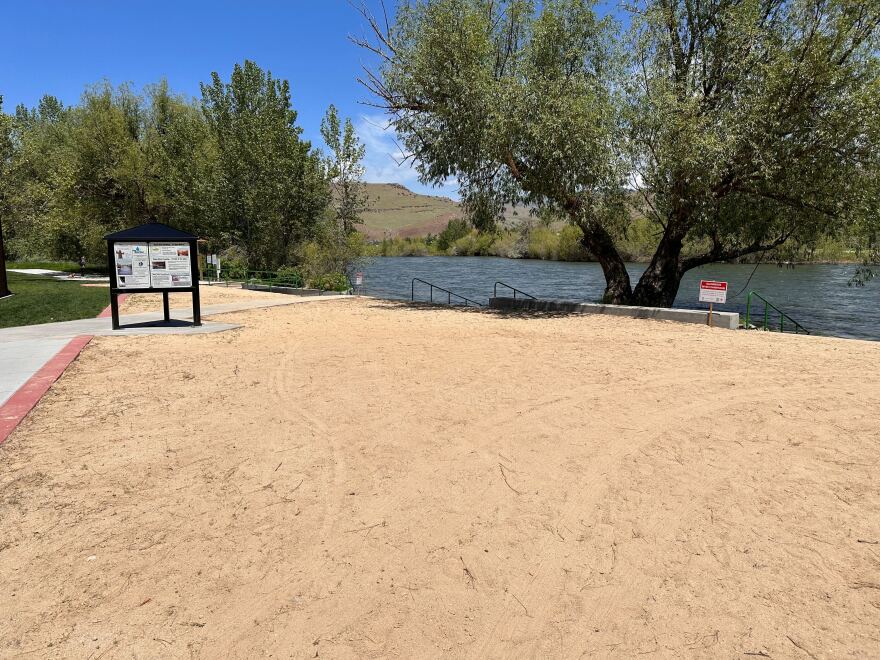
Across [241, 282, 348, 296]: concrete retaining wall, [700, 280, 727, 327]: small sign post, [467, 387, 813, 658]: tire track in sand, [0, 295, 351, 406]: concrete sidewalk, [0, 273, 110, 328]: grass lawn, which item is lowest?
[467, 387, 813, 658]: tire track in sand

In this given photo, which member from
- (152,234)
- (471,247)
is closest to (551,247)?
(471,247)

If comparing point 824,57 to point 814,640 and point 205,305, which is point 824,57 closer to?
point 814,640

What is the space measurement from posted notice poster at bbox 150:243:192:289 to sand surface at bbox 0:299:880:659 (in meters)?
4.64

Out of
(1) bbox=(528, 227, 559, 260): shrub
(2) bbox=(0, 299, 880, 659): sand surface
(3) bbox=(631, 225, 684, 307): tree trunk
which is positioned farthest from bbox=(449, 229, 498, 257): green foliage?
(2) bbox=(0, 299, 880, 659): sand surface

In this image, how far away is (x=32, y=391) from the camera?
6.60m

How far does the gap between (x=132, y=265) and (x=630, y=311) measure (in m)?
11.7

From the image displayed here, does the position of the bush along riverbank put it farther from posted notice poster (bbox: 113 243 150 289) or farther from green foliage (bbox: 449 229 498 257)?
posted notice poster (bbox: 113 243 150 289)

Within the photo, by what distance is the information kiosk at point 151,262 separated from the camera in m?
11.4

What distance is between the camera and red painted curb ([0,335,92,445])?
18.2ft

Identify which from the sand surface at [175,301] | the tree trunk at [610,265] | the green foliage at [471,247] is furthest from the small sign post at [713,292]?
the green foliage at [471,247]

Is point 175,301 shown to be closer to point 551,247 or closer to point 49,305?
point 49,305

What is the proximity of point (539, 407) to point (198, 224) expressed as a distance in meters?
32.0

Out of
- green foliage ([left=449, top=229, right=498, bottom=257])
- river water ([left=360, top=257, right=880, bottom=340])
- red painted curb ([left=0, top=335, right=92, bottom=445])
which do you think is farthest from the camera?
green foliage ([left=449, top=229, right=498, bottom=257])

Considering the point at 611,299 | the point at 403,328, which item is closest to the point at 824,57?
the point at 611,299
